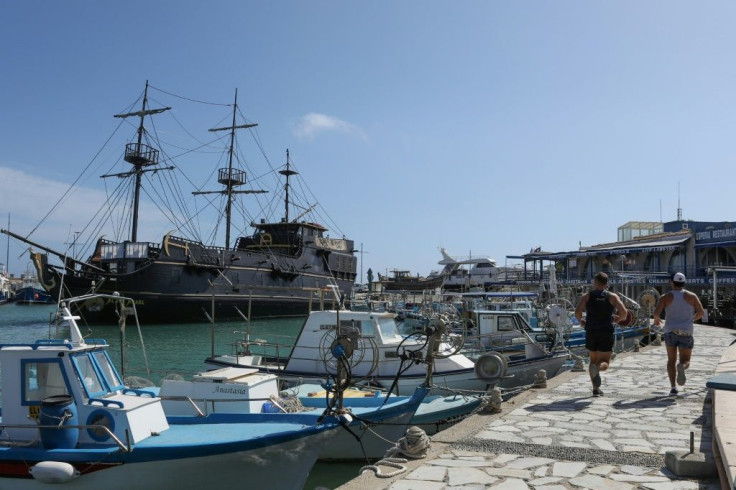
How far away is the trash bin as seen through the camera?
7320 mm

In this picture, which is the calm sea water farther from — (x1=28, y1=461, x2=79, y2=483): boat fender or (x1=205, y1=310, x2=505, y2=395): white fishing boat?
(x1=28, y1=461, x2=79, y2=483): boat fender

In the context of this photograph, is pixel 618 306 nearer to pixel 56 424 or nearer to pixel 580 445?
pixel 580 445

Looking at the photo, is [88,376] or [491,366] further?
[491,366]

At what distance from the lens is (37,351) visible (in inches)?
303

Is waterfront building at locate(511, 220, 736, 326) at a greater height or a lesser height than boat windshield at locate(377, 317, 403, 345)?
greater

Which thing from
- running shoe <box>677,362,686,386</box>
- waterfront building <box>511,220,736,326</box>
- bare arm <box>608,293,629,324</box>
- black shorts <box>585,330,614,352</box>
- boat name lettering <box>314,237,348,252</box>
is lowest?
running shoe <box>677,362,686,386</box>

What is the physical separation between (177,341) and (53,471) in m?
26.5

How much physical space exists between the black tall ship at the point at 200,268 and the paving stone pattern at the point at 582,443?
87.7 feet

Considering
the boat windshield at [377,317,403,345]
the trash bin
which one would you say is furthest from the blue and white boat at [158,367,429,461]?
the boat windshield at [377,317,403,345]

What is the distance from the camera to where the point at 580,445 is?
21.3 feet

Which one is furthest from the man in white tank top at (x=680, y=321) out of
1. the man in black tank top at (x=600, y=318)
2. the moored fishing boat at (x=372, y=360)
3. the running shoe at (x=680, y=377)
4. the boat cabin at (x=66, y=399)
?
the boat cabin at (x=66, y=399)

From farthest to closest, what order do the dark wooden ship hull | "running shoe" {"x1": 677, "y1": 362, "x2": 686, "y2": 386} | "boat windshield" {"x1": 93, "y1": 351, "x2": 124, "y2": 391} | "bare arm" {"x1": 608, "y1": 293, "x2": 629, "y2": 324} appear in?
the dark wooden ship hull
"running shoe" {"x1": 677, "y1": 362, "x2": 686, "y2": 386}
"bare arm" {"x1": 608, "y1": 293, "x2": 629, "y2": 324}
"boat windshield" {"x1": 93, "y1": 351, "x2": 124, "y2": 391}

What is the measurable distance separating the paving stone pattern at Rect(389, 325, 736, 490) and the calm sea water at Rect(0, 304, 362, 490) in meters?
3.72

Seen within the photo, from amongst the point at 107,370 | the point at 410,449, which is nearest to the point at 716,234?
the point at 410,449
